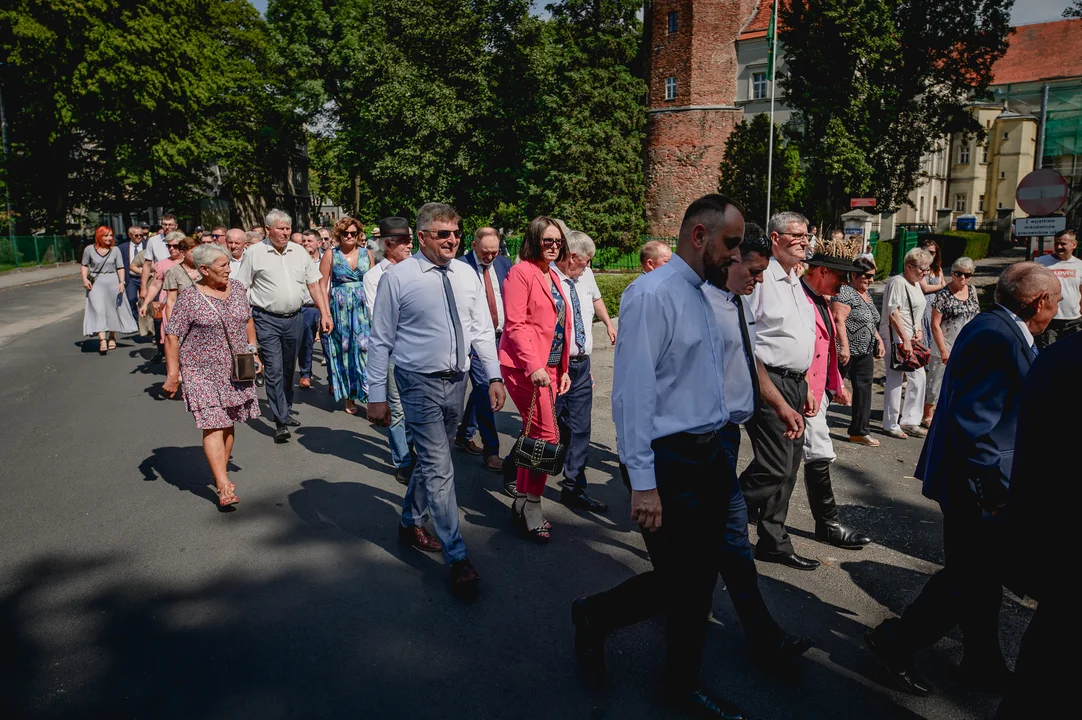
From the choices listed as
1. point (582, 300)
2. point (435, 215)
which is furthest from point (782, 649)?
point (582, 300)

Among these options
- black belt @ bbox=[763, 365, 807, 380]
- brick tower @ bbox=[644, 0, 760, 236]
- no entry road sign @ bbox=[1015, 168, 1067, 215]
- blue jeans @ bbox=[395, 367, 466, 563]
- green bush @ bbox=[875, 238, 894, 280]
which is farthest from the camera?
brick tower @ bbox=[644, 0, 760, 236]

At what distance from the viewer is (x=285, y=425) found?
299 inches

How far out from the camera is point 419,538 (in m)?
4.93

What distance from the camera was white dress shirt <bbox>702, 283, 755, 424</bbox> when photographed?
337 cm

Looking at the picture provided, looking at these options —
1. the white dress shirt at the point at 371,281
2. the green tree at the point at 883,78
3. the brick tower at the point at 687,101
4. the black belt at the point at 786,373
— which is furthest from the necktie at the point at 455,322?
the brick tower at the point at 687,101

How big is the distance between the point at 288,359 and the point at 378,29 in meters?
35.0

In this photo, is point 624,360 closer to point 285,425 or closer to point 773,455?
point 773,455

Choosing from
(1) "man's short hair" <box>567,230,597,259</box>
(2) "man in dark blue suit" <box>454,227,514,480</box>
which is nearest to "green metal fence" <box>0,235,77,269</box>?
(2) "man in dark blue suit" <box>454,227,514,480</box>

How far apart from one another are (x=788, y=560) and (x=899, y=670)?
4.26ft

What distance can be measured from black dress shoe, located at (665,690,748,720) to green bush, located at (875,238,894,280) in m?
25.9

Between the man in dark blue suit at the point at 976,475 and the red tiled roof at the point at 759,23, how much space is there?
44.8 metres

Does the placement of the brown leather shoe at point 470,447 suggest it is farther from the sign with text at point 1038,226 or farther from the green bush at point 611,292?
the green bush at point 611,292

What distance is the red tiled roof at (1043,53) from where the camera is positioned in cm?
6469

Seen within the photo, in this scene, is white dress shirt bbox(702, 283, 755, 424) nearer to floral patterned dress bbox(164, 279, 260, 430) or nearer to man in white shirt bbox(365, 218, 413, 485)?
man in white shirt bbox(365, 218, 413, 485)
